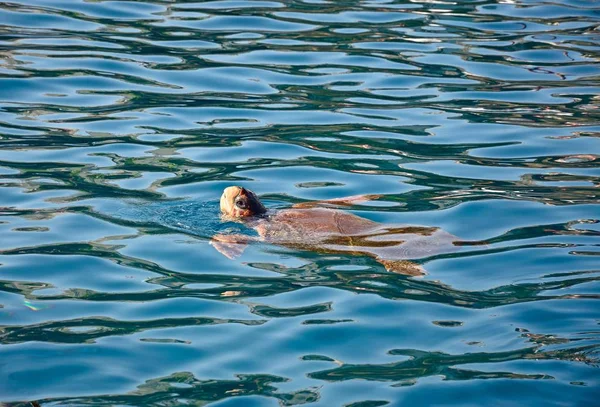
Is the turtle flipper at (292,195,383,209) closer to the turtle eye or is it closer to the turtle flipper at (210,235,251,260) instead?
the turtle eye

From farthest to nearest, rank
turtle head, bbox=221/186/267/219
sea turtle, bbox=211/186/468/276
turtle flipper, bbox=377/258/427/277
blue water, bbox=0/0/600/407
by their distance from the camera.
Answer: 1. turtle head, bbox=221/186/267/219
2. sea turtle, bbox=211/186/468/276
3. turtle flipper, bbox=377/258/427/277
4. blue water, bbox=0/0/600/407

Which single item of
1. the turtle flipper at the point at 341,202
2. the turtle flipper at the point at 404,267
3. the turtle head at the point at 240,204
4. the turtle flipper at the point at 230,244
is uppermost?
the turtle head at the point at 240,204

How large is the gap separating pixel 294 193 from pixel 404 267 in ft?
8.31

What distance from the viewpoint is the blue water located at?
6.23 metres

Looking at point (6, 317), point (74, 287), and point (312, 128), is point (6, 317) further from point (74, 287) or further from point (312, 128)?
point (312, 128)

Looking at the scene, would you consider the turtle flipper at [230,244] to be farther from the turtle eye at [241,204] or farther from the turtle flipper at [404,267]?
the turtle flipper at [404,267]

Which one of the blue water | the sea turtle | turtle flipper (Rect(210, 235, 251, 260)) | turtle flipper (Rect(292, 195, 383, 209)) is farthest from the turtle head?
turtle flipper (Rect(292, 195, 383, 209))

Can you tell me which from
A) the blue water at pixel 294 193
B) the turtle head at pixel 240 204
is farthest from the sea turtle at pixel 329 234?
the blue water at pixel 294 193

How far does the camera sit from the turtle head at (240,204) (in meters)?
9.02

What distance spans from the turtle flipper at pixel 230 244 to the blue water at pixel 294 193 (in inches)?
3.8

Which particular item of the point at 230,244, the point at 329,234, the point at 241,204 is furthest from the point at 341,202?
the point at 230,244

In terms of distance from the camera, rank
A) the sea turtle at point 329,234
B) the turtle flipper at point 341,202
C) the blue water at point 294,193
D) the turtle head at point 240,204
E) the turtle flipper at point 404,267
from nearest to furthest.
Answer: the blue water at point 294,193 < the turtle flipper at point 404,267 < the sea turtle at point 329,234 < the turtle head at point 240,204 < the turtle flipper at point 341,202

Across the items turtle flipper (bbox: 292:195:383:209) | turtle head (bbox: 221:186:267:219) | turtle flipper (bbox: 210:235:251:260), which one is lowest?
turtle flipper (bbox: 210:235:251:260)

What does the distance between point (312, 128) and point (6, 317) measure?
20.4 ft
